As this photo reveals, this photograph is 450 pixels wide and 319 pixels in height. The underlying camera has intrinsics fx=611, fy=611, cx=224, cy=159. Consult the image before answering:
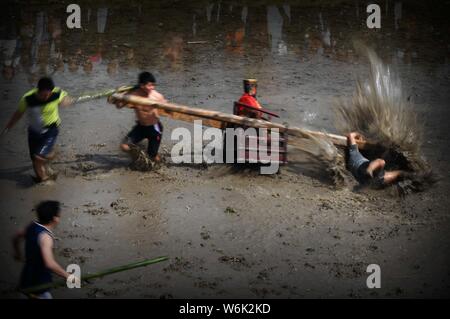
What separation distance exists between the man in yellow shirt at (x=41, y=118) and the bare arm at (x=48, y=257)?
3230 mm

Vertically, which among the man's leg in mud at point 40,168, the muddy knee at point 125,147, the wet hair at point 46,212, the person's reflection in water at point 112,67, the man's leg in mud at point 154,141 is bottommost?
the wet hair at point 46,212

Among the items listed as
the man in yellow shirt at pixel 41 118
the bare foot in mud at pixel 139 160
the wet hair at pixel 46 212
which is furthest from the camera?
the bare foot in mud at pixel 139 160

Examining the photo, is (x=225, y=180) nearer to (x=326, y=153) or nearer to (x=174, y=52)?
(x=326, y=153)

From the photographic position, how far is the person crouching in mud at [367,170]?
8492mm

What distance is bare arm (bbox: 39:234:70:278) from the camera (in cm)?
525

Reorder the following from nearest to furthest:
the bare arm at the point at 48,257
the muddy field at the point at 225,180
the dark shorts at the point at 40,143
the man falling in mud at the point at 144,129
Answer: the bare arm at the point at 48,257, the muddy field at the point at 225,180, the dark shorts at the point at 40,143, the man falling in mud at the point at 144,129

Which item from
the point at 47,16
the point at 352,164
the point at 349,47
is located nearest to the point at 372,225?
the point at 352,164

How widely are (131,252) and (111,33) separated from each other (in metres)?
8.74

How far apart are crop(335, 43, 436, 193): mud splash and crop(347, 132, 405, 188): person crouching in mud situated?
17cm

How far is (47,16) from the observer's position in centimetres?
1516

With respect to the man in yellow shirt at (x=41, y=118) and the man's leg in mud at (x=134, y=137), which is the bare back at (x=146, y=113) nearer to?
the man's leg in mud at (x=134, y=137)

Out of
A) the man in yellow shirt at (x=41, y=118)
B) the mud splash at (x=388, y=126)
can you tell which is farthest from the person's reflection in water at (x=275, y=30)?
the man in yellow shirt at (x=41, y=118)

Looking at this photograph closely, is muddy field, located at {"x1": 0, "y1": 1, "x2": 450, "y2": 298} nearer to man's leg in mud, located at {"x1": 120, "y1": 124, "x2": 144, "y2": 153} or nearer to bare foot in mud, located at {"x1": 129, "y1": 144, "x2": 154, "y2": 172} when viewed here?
bare foot in mud, located at {"x1": 129, "y1": 144, "x2": 154, "y2": 172}

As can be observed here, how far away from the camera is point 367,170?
8.46 metres
